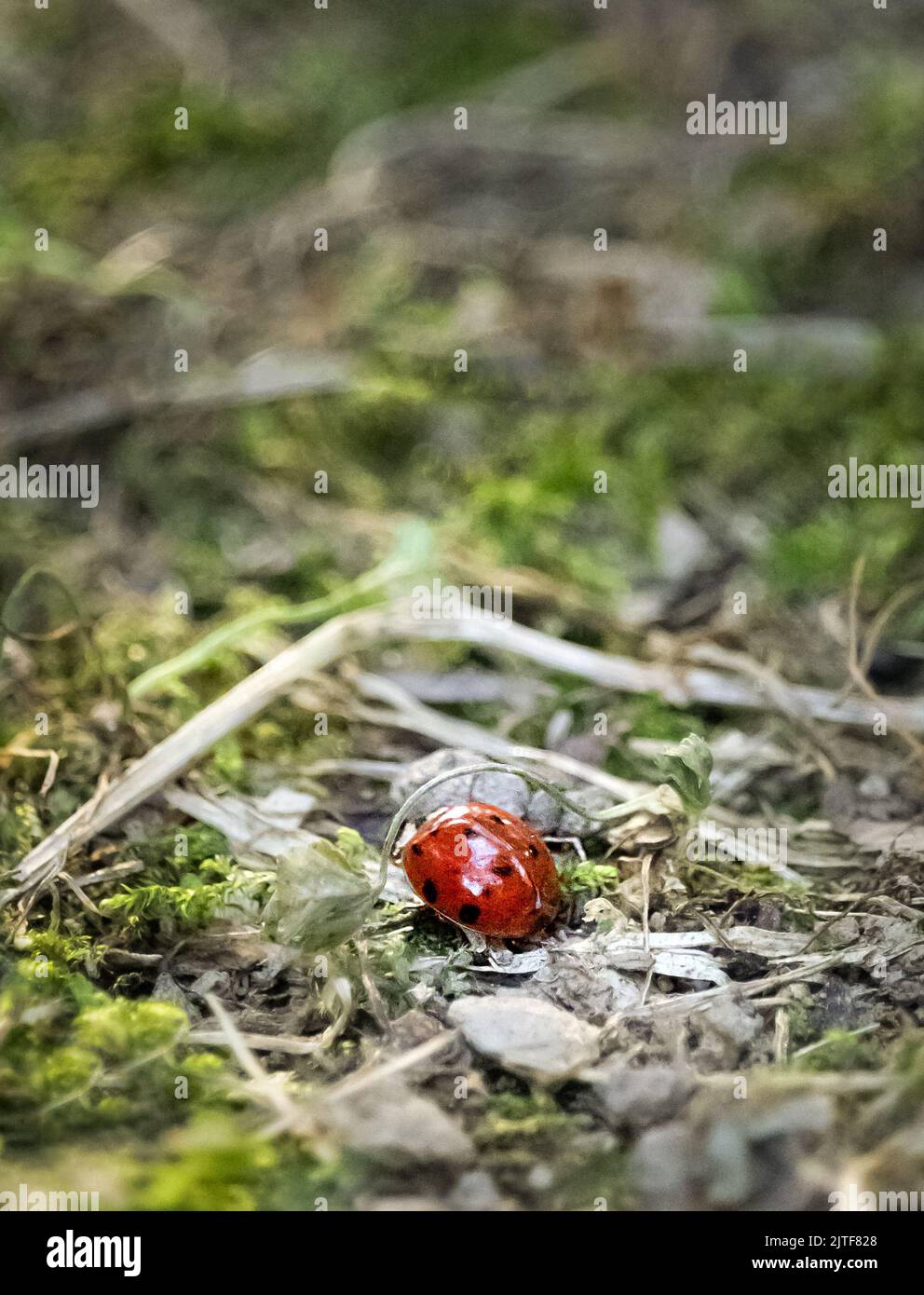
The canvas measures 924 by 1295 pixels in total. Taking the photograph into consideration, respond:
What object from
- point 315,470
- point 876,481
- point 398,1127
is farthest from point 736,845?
point 315,470

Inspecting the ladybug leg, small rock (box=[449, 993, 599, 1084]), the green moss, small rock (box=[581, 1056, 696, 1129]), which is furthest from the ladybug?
the green moss

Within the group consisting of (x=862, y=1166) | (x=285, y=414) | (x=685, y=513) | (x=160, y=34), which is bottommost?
(x=862, y=1166)

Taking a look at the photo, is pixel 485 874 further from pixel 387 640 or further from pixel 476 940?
pixel 387 640

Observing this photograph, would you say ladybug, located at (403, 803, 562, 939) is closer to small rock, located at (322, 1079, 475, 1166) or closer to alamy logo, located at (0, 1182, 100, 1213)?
small rock, located at (322, 1079, 475, 1166)

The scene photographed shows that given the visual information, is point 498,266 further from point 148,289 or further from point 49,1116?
point 49,1116

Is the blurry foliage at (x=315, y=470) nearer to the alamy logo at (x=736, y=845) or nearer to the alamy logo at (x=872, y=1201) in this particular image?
the alamy logo at (x=736, y=845)
